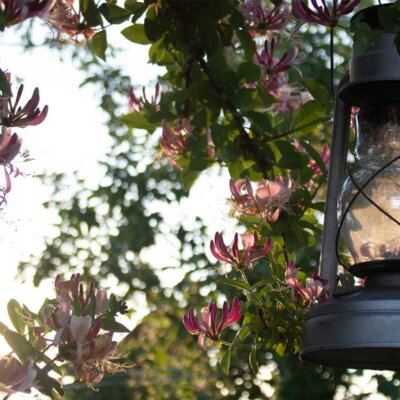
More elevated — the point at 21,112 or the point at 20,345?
the point at 21,112

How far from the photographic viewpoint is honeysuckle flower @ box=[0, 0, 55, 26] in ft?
3.28

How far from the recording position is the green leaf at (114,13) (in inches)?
54.2

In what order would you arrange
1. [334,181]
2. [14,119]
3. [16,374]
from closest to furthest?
[16,374]
[14,119]
[334,181]

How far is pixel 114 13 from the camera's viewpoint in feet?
4.57

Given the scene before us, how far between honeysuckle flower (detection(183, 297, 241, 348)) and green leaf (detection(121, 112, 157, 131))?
0.37m

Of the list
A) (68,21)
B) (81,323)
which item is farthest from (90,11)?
(81,323)

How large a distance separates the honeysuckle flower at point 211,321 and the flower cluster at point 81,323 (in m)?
0.21

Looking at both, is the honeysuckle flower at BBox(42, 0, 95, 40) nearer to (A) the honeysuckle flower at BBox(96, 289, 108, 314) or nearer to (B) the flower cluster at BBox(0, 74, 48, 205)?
(B) the flower cluster at BBox(0, 74, 48, 205)

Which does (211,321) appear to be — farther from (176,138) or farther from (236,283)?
(176,138)

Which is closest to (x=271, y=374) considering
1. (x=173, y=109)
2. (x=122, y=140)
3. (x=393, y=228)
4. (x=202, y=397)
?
(x=202, y=397)

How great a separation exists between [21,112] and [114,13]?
415mm

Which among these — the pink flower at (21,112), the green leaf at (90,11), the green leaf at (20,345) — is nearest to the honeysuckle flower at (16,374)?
the green leaf at (20,345)

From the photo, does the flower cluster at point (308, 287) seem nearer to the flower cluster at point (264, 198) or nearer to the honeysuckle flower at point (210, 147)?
the flower cluster at point (264, 198)

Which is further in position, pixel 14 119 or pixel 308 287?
pixel 308 287
